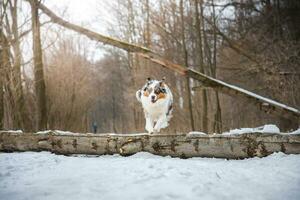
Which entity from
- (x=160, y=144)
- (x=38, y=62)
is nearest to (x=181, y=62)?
(x=38, y=62)

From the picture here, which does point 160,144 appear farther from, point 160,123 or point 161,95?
point 161,95

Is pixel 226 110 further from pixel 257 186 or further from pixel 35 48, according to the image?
pixel 257 186

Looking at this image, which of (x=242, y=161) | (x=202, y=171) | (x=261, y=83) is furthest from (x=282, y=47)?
(x=202, y=171)

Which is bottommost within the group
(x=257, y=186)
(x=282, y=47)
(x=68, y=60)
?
(x=257, y=186)

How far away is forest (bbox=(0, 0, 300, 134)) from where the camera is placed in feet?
31.8

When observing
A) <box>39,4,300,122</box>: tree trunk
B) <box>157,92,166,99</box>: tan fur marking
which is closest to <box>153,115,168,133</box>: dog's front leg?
<box>157,92,166,99</box>: tan fur marking

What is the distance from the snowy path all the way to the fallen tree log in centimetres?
20

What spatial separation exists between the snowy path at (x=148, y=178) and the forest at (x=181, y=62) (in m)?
3.96

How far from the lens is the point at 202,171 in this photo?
402cm

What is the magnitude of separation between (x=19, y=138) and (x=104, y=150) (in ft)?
5.42

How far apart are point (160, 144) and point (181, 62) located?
41.8 feet

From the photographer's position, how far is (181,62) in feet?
57.7

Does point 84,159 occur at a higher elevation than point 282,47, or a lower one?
lower

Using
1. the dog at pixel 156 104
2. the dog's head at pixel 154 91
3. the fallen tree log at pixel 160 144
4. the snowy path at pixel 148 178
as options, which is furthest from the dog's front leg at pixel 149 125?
the snowy path at pixel 148 178
